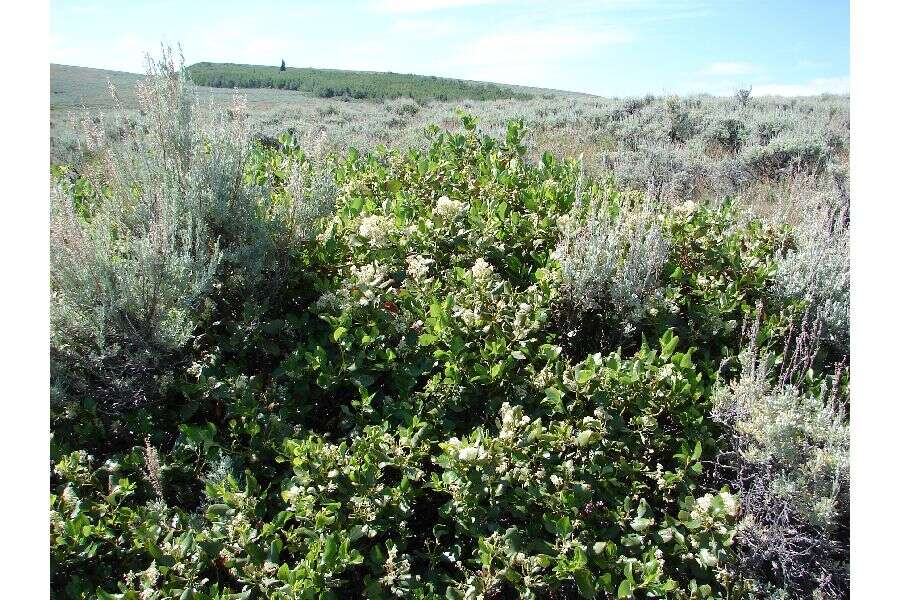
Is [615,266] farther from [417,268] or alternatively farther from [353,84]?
[353,84]

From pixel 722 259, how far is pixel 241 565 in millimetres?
2787

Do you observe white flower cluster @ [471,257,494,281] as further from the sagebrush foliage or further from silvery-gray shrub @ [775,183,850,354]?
silvery-gray shrub @ [775,183,850,354]

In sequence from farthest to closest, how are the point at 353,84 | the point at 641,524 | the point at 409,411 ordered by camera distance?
the point at 353,84, the point at 409,411, the point at 641,524

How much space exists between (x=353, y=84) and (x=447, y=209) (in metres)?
21.2

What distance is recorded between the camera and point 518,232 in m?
3.70

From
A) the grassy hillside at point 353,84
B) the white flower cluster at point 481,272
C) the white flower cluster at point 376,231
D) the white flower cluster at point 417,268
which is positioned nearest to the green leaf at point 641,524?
the white flower cluster at point 481,272

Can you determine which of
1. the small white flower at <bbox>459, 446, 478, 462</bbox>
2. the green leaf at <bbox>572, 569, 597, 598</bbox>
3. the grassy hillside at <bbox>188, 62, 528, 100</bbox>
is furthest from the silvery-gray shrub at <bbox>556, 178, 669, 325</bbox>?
the grassy hillside at <bbox>188, 62, 528, 100</bbox>

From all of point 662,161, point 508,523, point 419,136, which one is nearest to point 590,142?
point 662,161

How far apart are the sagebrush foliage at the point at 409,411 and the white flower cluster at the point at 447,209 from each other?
0.02m

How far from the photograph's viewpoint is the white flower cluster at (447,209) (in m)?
3.49

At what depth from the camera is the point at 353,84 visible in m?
23.1

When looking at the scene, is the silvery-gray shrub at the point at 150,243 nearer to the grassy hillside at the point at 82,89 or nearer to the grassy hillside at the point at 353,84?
the grassy hillside at the point at 82,89

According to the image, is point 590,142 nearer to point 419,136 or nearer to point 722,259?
point 419,136

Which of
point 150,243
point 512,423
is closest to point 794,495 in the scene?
point 512,423
